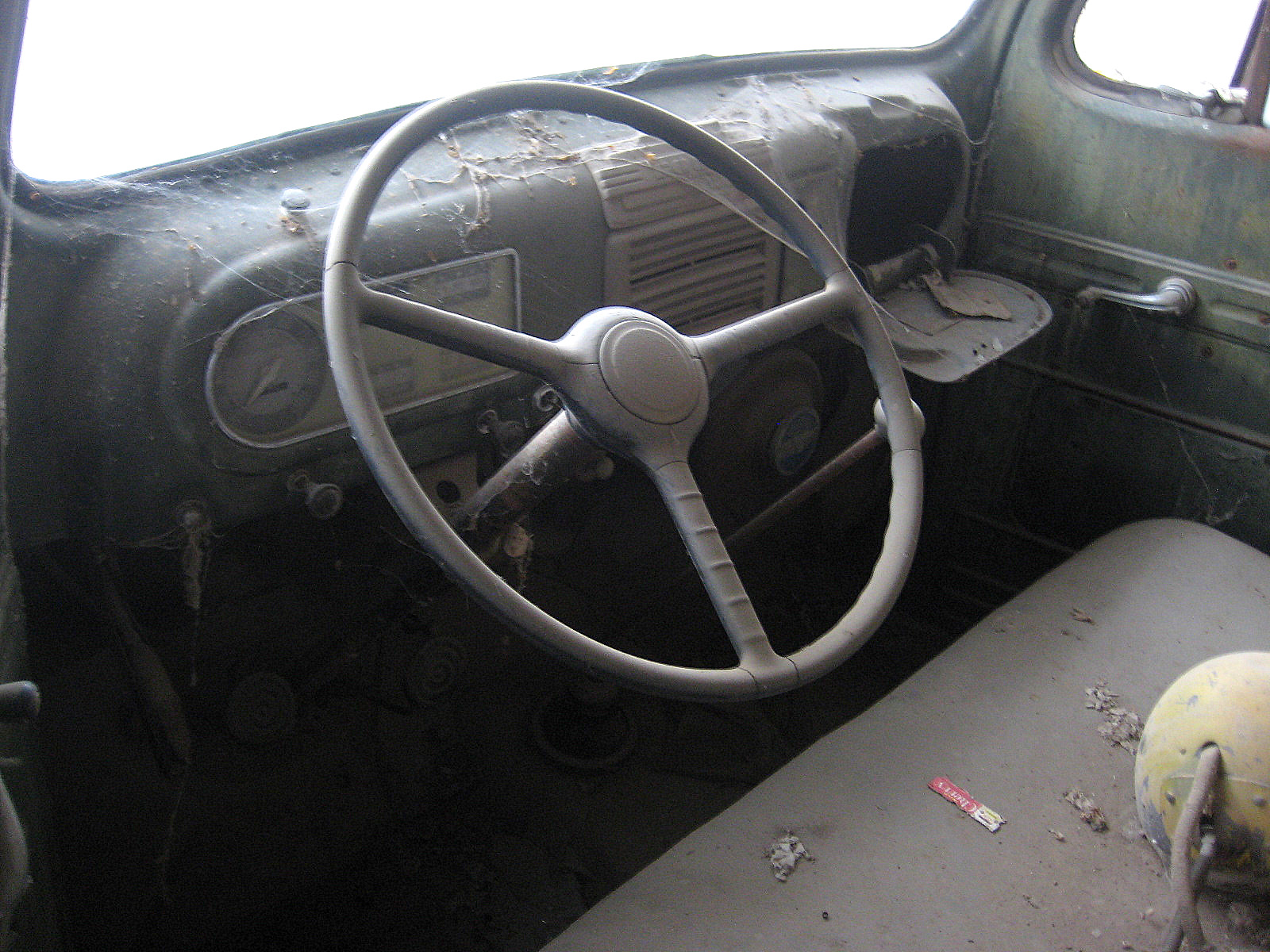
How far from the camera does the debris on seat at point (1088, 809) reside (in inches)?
48.2

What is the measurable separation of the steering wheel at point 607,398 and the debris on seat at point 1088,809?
0.34 meters

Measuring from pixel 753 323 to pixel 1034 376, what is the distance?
116cm

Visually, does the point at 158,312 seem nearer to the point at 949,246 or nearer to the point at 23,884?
the point at 23,884

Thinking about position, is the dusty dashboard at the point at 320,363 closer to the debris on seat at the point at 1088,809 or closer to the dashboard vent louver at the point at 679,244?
the dashboard vent louver at the point at 679,244

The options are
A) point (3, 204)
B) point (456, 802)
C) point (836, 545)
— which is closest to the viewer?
point (3, 204)

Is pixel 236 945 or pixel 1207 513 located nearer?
pixel 236 945

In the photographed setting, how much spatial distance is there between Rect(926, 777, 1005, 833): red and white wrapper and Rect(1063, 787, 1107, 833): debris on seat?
10cm

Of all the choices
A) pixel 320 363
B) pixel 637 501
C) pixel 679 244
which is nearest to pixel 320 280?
pixel 320 363

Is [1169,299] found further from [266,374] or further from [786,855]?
[266,374]

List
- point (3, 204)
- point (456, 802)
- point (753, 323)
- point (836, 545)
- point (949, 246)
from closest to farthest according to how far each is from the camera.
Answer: point (3, 204) → point (753, 323) → point (456, 802) → point (949, 246) → point (836, 545)

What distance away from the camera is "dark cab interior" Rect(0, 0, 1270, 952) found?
1.13 m

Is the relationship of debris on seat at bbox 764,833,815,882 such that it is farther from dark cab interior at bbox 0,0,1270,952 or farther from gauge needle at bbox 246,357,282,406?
gauge needle at bbox 246,357,282,406

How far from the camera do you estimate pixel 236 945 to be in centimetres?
166

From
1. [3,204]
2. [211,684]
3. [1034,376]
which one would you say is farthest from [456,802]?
[1034,376]
